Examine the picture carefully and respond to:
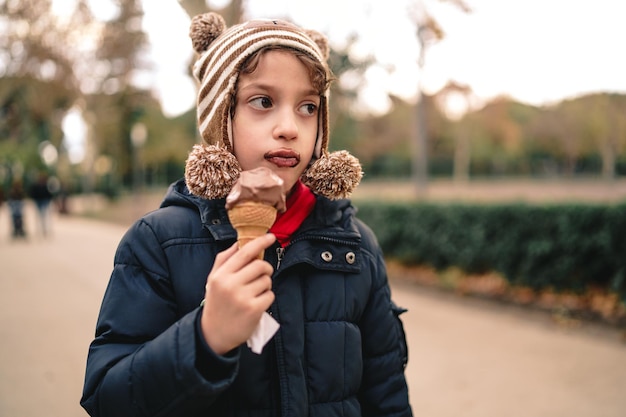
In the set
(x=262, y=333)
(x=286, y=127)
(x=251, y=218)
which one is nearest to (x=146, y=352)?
(x=262, y=333)

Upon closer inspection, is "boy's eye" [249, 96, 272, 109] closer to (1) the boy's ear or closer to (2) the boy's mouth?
(2) the boy's mouth

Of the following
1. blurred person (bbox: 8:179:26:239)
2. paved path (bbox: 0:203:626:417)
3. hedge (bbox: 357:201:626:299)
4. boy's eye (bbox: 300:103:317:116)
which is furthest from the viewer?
blurred person (bbox: 8:179:26:239)

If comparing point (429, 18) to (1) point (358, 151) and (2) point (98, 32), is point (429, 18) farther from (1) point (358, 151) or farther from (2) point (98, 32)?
(1) point (358, 151)

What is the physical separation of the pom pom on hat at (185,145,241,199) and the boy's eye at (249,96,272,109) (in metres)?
0.14

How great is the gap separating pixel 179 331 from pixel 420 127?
10.1 m

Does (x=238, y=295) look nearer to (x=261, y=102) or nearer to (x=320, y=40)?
(x=261, y=102)

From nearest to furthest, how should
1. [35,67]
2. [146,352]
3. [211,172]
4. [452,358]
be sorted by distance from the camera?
1. [146,352]
2. [211,172]
3. [452,358]
4. [35,67]

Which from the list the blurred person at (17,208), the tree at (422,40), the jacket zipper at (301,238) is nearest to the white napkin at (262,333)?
the jacket zipper at (301,238)

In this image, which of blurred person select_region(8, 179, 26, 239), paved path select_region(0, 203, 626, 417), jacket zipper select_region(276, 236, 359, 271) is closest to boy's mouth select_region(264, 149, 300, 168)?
jacket zipper select_region(276, 236, 359, 271)

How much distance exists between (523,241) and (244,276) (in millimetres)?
6667

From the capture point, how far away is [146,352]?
1149 mm

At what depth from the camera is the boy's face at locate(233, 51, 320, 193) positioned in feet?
4.25

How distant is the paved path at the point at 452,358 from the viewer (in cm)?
404

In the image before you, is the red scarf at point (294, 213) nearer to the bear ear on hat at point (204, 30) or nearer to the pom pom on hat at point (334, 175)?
the pom pom on hat at point (334, 175)
